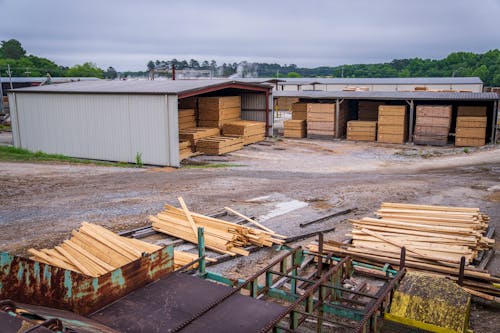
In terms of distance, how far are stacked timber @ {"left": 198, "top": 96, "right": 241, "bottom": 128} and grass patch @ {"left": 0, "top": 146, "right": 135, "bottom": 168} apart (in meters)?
6.75

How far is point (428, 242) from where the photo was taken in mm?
9188

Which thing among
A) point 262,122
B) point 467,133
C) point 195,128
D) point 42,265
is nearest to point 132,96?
point 195,128

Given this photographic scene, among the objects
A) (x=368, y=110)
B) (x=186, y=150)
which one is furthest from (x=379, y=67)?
(x=186, y=150)

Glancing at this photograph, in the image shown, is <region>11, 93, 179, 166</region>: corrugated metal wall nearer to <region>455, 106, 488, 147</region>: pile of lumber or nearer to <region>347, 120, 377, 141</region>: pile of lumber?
<region>347, 120, 377, 141</region>: pile of lumber

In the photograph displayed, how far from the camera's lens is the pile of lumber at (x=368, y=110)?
32344 millimetres

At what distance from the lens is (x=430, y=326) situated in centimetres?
542

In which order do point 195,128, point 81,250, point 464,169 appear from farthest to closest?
1. point 195,128
2. point 464,169
3. point 81,250

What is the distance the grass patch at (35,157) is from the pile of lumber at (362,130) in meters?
15.8

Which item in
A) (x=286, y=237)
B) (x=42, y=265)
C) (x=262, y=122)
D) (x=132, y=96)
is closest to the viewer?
(x=42, y=265)

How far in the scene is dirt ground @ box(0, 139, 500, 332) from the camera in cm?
1154

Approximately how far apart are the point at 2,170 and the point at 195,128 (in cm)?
1100

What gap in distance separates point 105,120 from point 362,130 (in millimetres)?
17018

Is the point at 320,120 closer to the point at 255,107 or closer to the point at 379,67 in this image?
the point at 255,107

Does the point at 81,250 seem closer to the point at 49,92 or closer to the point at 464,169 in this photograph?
the point at 464,169
